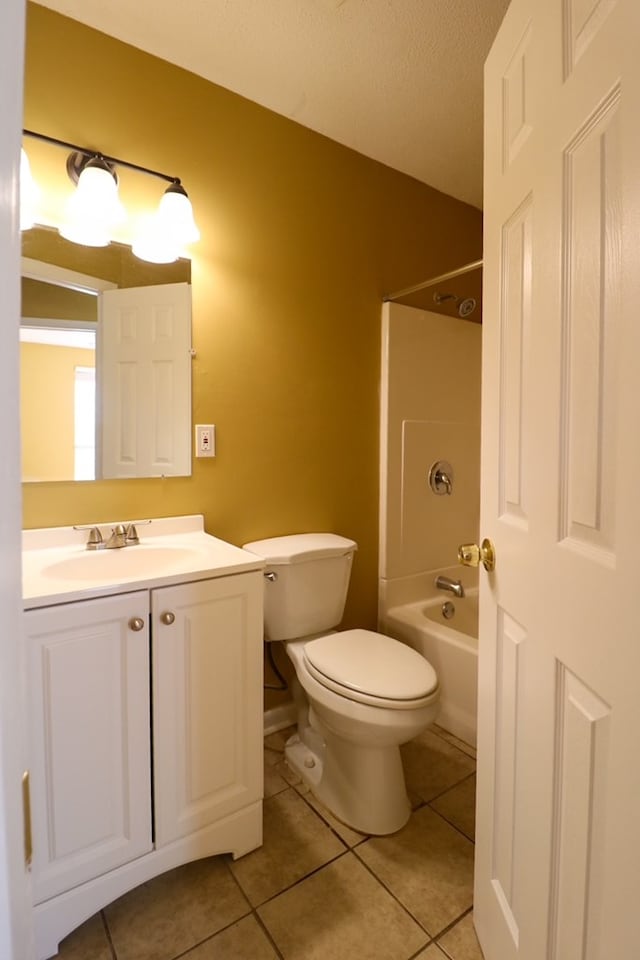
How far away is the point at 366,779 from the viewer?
4.43 ft

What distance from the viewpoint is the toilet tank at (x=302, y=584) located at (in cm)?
158

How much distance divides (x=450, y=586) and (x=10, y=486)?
2.10m

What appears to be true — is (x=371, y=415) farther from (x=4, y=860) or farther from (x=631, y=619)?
(x=4, y=860)

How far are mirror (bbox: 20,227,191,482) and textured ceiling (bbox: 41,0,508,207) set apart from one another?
0.66 metres

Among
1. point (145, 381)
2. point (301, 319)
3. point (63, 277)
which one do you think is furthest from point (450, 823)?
point (63, 277)

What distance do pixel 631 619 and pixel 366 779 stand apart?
1.15m

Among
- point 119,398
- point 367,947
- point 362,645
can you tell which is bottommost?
point 367,947

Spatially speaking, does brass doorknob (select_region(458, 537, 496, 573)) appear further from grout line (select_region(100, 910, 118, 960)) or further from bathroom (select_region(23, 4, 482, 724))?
grout line (select_region(100, 910, 118, 960))

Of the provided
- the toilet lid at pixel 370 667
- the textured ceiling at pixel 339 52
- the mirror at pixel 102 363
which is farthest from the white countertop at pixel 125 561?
the textured ceiling at pixel 339 52

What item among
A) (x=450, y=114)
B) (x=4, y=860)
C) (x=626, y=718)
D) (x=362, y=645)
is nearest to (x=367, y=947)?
(x=362, y=645)

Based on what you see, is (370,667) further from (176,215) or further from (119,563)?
(176,215)

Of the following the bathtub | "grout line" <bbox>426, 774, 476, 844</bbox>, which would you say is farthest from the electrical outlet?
"grout line" <bbox>426, 774, 476, 844</bbox>

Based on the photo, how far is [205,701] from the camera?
1153 millimetres

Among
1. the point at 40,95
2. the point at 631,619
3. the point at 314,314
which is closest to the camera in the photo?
the point at 631,619
